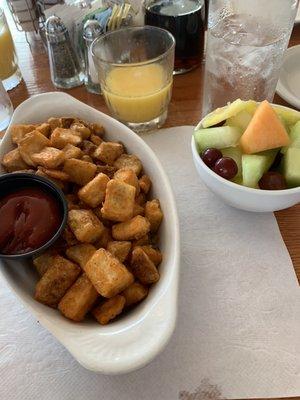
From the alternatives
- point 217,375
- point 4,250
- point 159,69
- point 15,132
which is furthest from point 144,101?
point 217,375

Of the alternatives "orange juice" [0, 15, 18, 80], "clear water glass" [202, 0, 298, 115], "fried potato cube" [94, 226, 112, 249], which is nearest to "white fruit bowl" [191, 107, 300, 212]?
"fried potato cube" [94, 226, 112, 249]

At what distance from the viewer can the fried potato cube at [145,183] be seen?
0.73 meters

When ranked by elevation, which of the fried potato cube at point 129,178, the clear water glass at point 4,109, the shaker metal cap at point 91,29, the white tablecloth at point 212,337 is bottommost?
the white tablecloth at point 212,337

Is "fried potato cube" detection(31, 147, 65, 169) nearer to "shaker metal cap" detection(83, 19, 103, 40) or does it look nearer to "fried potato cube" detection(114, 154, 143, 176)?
"fried potato cube" detection(114, 154, 143, 176)

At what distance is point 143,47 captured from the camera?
1.07 metres

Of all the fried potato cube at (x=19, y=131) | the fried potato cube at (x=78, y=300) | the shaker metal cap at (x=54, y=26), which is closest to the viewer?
the fried potato cube at (x=78, y=300)

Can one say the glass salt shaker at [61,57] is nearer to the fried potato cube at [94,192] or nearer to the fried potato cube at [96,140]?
the fried potato cube at [96,140]

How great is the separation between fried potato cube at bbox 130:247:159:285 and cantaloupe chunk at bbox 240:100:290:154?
286 mm

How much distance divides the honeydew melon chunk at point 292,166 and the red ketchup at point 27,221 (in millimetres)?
404

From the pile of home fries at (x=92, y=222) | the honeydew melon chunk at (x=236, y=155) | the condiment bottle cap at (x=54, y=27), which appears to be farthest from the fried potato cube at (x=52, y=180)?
the condiment bottle cap at (x=54, y=27)

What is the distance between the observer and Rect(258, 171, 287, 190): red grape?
701mm

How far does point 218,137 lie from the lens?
741 millimetres

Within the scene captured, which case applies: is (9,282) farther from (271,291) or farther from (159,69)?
(159,69)

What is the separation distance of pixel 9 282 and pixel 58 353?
0.14 metres
